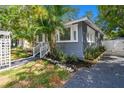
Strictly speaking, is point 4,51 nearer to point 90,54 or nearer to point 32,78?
point 32,78

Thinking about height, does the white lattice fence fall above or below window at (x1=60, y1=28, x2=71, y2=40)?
below

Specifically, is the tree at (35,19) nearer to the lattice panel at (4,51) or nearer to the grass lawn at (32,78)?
the lattice panel at (4,51)

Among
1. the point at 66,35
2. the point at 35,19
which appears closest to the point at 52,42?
the point at 66,35

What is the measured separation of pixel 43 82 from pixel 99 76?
3059 millimetres

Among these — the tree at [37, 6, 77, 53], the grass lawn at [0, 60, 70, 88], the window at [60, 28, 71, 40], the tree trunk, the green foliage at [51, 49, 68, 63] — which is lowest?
the grass lawn at [0, 60, 70, 88]

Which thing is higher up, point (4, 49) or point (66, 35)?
point (66, 35)

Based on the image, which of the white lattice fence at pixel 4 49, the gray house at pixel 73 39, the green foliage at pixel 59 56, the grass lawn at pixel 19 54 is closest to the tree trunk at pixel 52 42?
the green foliage at pixel 59 56

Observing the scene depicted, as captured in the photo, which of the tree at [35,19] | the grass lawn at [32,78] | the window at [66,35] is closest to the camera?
the grass lawn at [32,78]

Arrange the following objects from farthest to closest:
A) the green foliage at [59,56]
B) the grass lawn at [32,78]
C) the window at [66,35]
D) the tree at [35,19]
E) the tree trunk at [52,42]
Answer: the window at [66,35] → the tree trunk at [52,42] → the green foliage at [59,56] → the tree at [35,19] → the grass lawn at [32,78]

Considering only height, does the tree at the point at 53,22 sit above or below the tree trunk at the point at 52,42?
above

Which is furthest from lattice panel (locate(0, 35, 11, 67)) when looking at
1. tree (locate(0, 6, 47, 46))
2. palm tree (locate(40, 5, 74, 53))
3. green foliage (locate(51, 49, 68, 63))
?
tree (locate(0, 6, 47, 46))

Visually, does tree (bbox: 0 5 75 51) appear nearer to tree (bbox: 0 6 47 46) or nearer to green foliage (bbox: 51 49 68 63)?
tree (bbox: 0 6 47 46)
